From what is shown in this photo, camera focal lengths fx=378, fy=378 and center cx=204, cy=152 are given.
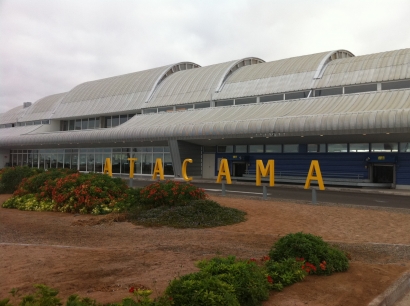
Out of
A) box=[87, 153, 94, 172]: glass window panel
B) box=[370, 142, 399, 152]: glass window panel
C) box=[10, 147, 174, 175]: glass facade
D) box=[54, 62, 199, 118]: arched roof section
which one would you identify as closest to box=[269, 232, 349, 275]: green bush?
box=[370, 142, 399, 152]: glass window panel

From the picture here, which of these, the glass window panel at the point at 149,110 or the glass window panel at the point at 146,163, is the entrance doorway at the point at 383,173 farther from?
the glass window panel at the point at 149,110

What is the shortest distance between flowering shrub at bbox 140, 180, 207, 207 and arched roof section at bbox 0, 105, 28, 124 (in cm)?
5391

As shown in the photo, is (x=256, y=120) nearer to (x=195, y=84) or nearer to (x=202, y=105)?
(x=202, y=105)

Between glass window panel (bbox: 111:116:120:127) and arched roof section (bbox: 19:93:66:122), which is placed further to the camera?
arched roof section (bbox: 19:93:66:122)

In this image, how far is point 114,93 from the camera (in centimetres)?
4756

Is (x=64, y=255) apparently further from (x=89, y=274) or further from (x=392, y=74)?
(x=392, y=74)

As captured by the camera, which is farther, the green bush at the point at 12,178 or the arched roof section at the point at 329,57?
the arched roof section at the point at 329,57

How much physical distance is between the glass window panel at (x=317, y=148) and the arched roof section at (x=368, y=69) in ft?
15.8

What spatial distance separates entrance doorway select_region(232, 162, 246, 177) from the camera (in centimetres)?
3491

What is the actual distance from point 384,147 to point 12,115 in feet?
192

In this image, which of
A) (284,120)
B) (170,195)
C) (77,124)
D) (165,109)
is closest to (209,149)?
(165,109)

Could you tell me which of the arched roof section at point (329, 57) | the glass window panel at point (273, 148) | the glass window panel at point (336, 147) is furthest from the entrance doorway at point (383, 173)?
the arched roof section at point (329, 57)

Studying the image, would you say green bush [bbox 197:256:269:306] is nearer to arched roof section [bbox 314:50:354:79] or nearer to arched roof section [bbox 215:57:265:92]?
arched roof section [bbox 314:50:354:79]

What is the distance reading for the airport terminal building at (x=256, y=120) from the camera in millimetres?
25984
